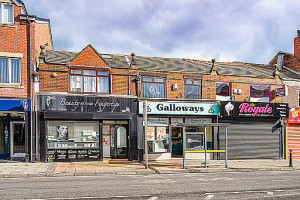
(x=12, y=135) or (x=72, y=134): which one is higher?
(x=72, y=134)

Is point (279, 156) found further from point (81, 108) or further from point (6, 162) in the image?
point (6, 162)

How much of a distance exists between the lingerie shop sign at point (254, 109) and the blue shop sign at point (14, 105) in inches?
530

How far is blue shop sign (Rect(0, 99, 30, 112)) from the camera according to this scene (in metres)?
17.0

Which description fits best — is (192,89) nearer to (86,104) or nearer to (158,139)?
(158,139)

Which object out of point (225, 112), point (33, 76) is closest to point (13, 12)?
point (33, 76)

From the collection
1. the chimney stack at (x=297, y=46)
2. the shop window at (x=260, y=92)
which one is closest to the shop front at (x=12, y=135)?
the shop window at (x=260, y=92)

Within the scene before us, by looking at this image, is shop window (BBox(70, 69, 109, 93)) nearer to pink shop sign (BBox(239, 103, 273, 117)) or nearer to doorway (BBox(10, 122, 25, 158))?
doorway (BBox(10, 122, 25, 158))

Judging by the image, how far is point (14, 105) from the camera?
17.1 m

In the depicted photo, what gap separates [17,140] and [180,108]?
38.6ft

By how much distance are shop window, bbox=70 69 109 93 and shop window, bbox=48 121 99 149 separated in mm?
2279

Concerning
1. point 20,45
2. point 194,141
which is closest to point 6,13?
point 20,45

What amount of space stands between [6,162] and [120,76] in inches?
351

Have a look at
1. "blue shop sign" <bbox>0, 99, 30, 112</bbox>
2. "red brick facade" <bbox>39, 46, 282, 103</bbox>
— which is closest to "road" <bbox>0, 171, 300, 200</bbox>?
"blue shop sign" <bbox>0, 99, 30, 112</bbox>

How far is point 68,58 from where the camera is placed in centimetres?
1961
